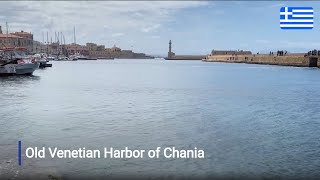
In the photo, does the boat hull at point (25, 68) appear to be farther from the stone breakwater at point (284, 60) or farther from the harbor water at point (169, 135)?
the stone breakwater at point (284, 60)

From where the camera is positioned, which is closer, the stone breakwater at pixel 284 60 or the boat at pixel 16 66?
the boat at pixel 16 66

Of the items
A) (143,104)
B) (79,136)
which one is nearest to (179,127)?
(79,136)

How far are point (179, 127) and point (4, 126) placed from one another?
6.67m

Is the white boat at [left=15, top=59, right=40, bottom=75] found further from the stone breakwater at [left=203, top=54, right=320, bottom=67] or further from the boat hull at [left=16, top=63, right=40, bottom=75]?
the stone breakwater at [left=203, top=54, right=320, bottom=67]

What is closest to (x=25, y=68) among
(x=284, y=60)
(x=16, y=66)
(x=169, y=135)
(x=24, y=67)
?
(x=24, y=67)

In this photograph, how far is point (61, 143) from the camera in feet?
41.0

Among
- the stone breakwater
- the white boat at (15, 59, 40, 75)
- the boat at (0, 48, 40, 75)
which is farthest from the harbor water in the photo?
the stone breakwater

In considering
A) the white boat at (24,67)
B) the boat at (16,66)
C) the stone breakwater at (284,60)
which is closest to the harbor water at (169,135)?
the boat at (16,66)

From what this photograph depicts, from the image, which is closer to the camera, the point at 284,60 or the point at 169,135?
the point at 169,135

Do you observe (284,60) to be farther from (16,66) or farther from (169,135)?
(169,135)

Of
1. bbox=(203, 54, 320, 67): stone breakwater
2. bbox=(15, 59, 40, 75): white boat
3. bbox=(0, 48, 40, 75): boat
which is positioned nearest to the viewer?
bbox=(0, 48, 40, 75): boat

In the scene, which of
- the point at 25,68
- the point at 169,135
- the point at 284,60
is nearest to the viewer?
the point at 169,135

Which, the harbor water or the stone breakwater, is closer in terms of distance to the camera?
the harbor water

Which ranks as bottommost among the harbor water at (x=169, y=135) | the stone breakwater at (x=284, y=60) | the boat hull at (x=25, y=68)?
the harbor water at (x=169, y=135)
